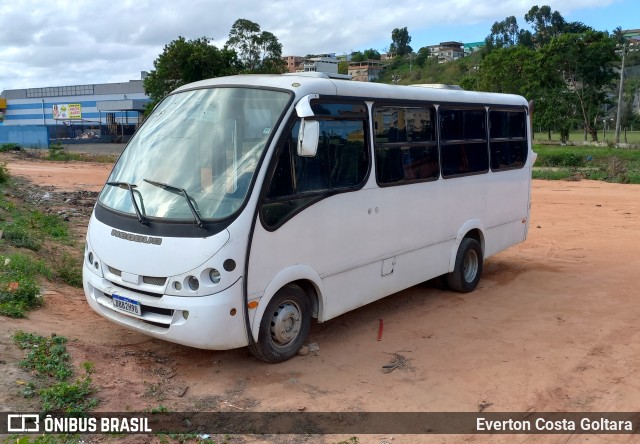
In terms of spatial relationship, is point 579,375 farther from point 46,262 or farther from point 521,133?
point 46,262

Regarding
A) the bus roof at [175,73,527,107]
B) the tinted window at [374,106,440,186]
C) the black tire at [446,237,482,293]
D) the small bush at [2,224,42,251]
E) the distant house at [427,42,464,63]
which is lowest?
the black tire at [446,237,482,293]

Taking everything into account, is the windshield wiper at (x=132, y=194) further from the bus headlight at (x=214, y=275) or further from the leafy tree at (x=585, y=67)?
the leafy tree at (x=585, y=67)

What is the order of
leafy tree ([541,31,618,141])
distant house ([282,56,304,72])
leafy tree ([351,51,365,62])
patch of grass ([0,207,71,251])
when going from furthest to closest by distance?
leafy tree ([351,51,365,62])
leafy tree ([541,31,618,141])
distant house ([282,56,304,72])
patch of grass ([0,207,71,251])

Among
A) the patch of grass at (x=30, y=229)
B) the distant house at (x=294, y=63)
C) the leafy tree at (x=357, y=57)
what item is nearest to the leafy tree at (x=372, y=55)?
the leafy tree at (x=357, y=57)

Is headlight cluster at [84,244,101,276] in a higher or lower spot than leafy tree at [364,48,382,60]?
lower

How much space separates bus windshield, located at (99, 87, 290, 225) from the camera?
5172 mm

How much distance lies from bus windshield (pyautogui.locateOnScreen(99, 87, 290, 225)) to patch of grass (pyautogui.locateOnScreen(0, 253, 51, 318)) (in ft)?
4.87

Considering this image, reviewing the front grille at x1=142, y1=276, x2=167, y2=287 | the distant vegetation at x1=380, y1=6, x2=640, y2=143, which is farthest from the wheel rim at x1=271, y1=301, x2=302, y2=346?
the distant vegetation at x1=380, y1=6, x2=640, y2=143

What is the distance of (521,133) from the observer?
948cm

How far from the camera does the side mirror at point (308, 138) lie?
5.28m

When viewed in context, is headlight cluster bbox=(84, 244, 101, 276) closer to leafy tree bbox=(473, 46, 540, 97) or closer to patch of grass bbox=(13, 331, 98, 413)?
patch of grass bbox=(13, 331, 98, 413)

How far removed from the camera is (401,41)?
14088 cm

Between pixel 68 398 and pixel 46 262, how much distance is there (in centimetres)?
456

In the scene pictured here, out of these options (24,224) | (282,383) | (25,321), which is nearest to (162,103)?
(25,321)
